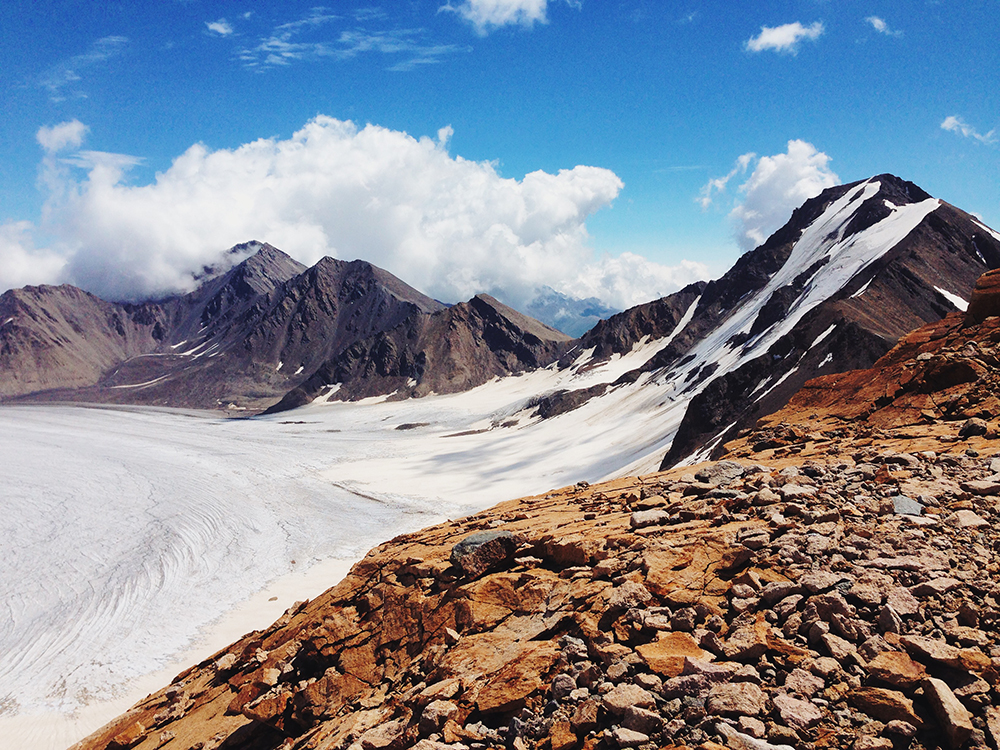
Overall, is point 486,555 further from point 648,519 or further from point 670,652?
point 670,652

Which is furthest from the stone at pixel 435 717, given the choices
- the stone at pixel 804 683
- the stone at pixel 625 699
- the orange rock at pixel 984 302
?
the orange rock at pixel 984 302

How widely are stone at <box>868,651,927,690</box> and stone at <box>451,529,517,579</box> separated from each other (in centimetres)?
510

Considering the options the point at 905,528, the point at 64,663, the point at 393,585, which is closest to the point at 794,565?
the point at 905,528

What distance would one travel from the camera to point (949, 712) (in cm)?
406

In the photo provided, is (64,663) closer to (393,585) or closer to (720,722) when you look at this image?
(393,585)

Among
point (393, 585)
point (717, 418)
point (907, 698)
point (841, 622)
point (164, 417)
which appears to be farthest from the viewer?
point (164, 417)

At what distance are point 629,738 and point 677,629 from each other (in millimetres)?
1487

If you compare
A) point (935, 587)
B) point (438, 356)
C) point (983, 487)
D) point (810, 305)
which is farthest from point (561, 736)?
point (438, 356)

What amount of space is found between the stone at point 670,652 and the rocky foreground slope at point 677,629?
0.02m

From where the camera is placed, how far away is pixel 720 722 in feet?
14.8

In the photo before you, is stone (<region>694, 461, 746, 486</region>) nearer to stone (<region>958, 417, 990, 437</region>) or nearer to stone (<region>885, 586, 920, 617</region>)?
stone (<region>958, 417, 990, 437</region>)

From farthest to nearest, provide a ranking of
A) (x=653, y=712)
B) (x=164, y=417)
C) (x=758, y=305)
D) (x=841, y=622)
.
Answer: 1. (x=164, y=417)
2. (x=758, y=305)
3. (x=841, y=622)
4. (x=653, y=712)

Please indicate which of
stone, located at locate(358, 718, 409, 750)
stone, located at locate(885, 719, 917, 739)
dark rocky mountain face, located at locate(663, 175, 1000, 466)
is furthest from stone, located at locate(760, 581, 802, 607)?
dark rocky mountain face, located at locate(663, 175, 1000, 466)

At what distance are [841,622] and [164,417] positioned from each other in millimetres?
173435
